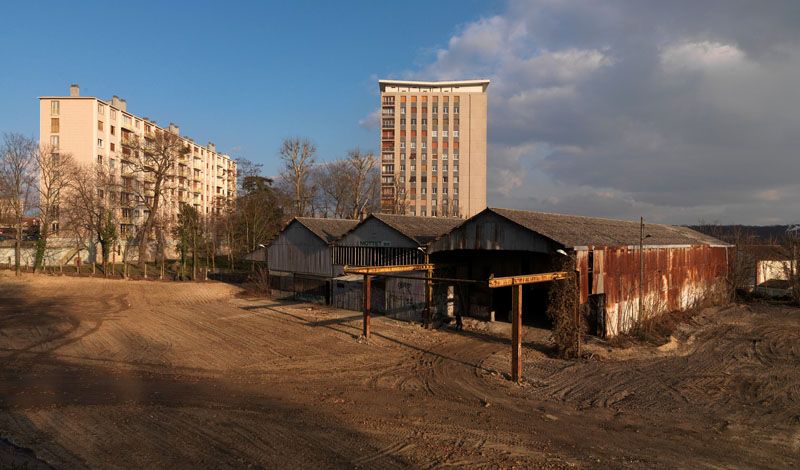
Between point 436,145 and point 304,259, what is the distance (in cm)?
5207

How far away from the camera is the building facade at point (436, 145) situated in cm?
7669

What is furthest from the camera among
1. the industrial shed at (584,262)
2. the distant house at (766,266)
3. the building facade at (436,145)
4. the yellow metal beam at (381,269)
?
the building facade at (436,145)

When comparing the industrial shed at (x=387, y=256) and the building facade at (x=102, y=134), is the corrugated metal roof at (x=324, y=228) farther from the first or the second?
the building facade at (x=102, y=134)

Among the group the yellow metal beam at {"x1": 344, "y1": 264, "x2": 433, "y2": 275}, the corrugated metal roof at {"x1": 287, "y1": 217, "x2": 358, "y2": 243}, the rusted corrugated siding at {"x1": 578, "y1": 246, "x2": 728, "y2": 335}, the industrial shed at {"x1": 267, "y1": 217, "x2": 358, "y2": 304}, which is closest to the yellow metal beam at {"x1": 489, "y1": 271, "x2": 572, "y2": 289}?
the rusted corrugated siding at {"x1": 578, "y1": 246, "x2": 728, "y2": 335}

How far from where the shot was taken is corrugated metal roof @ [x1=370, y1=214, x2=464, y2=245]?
928 inches

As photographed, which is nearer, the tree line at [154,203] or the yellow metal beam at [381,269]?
the yellow metal beam at [381,269]

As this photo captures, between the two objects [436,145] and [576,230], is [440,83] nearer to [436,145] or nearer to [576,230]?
[436,145]

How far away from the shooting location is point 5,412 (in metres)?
9.83

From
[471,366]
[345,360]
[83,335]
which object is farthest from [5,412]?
[471,366]

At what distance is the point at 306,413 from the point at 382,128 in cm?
7123

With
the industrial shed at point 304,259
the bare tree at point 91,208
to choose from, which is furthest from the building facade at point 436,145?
the industrial shed at point 304,259

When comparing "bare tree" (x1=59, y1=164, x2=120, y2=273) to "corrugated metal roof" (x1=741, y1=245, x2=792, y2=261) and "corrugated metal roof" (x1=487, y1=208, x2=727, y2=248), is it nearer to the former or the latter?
"corrugated metal roof" (x1=487, y1=208, x2=727, y2=248)

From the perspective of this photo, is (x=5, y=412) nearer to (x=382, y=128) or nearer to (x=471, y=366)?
(x=471, y=366)

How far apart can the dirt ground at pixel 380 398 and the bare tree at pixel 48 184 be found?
24.0 meters
